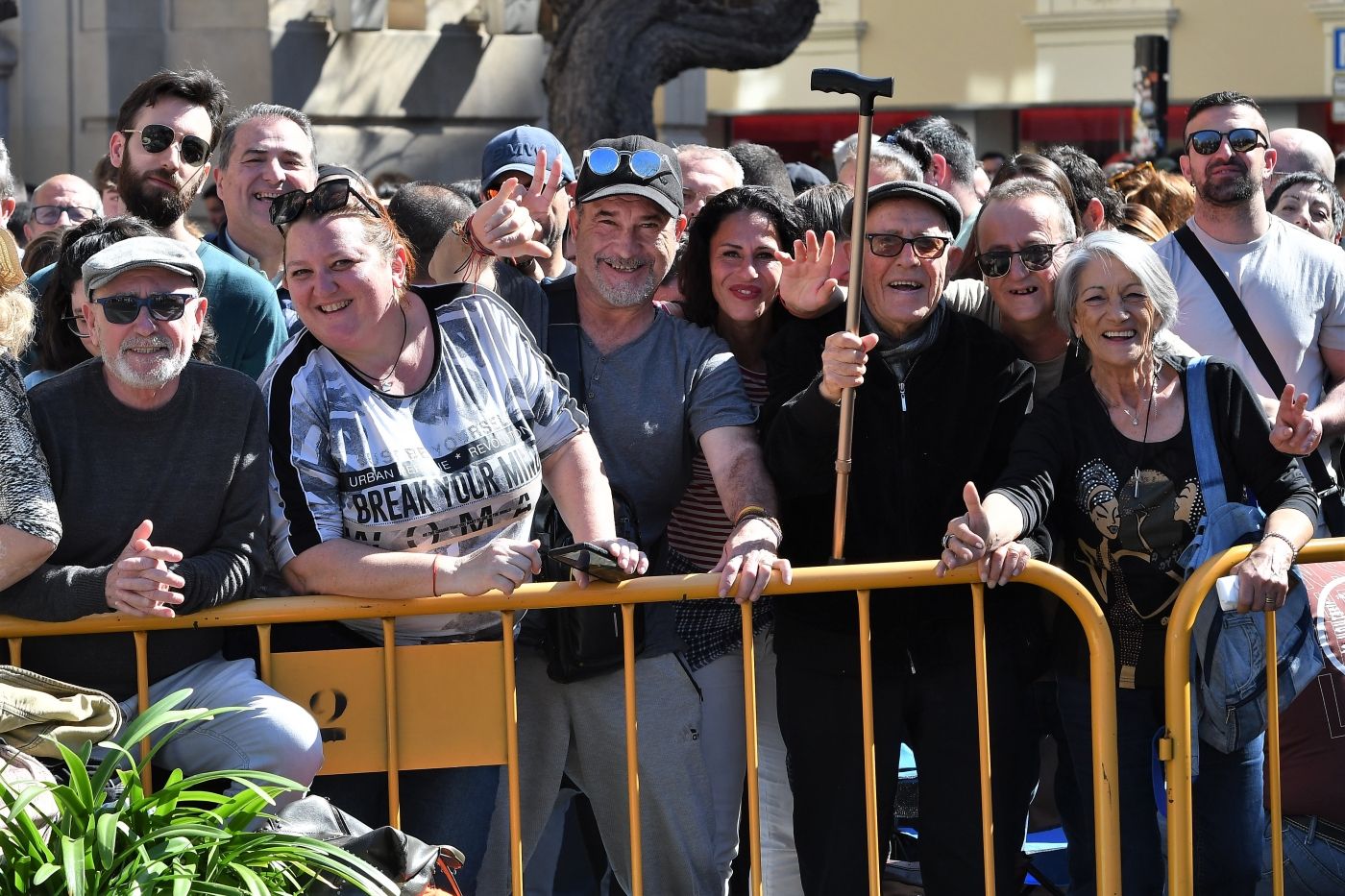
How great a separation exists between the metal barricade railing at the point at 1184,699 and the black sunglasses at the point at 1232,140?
1.88m

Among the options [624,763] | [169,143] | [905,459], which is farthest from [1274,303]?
[169,143]

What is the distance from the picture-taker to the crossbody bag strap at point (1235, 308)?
4.82 meters

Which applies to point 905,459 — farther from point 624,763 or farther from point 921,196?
point 624,763

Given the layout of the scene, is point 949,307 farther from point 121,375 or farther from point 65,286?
point 65,286

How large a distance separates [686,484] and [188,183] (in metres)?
1.97

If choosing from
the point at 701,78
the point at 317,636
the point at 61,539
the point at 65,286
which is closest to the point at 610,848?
the point at 317,636

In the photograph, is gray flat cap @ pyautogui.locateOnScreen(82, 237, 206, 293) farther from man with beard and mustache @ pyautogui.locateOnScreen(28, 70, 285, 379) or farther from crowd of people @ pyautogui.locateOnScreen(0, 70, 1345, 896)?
man with beard and mustache @ pyautogui.locateOnScreen(28, 70, 285, 379)

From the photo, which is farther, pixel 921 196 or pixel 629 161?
pixel 629 161

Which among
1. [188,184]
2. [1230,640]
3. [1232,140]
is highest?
[1232,140]

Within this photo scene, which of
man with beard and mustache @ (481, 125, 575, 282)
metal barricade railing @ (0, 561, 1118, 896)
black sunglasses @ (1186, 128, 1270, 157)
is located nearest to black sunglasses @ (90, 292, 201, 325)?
metal barricade railing @ (0, 561, 1118, 896)

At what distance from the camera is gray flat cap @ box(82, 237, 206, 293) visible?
138 inches

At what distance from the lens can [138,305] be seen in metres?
3.51

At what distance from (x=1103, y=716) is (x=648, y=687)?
1043mm

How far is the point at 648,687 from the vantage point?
12.8ft
